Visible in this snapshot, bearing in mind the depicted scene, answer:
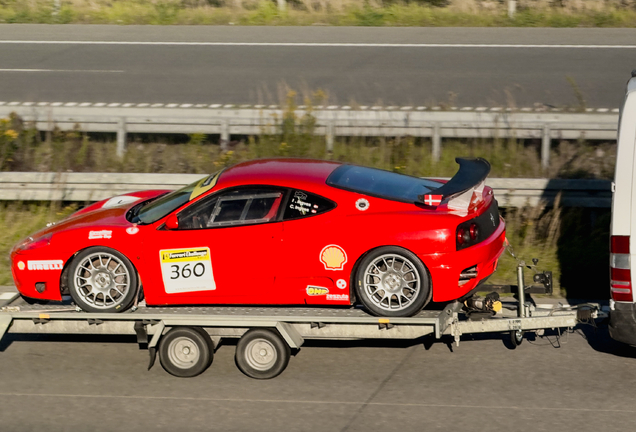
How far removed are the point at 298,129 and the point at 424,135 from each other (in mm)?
1737

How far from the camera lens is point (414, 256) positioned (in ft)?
21.6

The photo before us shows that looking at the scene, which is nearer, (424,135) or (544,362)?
(544,362)

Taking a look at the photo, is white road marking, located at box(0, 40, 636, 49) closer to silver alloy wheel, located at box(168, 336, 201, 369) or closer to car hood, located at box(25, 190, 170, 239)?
car hood, located at box(25, 190, 170, 239)

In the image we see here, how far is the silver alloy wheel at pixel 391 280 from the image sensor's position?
21.8ft

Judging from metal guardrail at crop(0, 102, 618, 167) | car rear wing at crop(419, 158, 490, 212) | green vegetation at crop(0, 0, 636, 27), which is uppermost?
green vegetation at crop(0, 0, 636, 27)

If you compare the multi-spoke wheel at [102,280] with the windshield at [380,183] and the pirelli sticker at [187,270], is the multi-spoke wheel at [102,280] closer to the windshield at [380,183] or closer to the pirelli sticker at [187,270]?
the pirelli sticker at [187,270]

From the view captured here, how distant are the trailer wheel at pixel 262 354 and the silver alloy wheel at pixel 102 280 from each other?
1.10 meters

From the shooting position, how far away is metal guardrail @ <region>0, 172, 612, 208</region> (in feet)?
32.6

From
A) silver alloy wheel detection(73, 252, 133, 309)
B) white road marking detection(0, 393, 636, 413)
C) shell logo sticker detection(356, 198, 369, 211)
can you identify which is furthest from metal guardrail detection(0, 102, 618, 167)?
white road marking detection(0, 393, 636, 413)

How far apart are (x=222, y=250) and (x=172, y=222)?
1.63 feet

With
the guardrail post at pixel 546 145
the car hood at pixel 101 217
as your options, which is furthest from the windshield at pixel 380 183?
the guardrail post at pixel 546 145

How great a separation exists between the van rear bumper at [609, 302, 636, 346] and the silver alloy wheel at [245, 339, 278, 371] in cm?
270

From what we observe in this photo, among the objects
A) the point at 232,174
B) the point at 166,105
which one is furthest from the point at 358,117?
the point at 232,174

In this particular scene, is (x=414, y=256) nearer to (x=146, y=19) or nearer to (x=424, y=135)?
(x=424, y=135)
